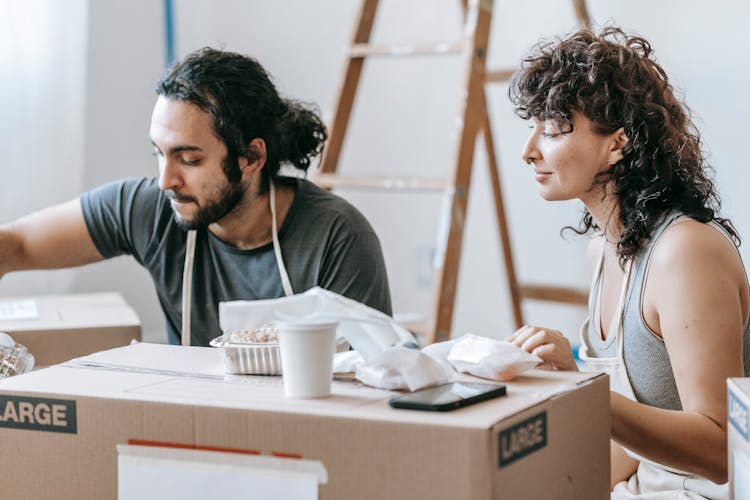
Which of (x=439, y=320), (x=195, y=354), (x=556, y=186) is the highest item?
(x=556, y=186)

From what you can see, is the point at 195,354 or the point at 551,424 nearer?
the point at 551,424

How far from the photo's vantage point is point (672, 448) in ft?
3.70

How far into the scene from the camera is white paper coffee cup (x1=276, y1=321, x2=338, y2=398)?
2.93 ft

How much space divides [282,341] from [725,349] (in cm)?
52

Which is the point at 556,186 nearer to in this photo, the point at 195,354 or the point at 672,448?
the point at 672,448

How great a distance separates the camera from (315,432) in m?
0.86

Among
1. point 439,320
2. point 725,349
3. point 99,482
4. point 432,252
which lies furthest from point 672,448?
point 432,252

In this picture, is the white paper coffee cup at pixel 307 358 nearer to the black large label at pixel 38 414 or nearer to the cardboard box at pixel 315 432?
the cardboard box at pixel 315 432

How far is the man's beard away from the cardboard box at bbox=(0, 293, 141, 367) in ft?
0.72

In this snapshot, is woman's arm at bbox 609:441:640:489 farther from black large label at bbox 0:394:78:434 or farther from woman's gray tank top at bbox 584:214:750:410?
black large label at bbox 0:394:78:434

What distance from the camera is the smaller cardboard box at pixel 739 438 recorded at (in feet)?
2.80

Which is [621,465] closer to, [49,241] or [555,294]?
[49,241]

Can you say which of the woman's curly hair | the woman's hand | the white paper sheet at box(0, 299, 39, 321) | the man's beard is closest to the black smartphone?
the woman's hand

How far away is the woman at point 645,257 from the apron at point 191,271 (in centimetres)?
48
